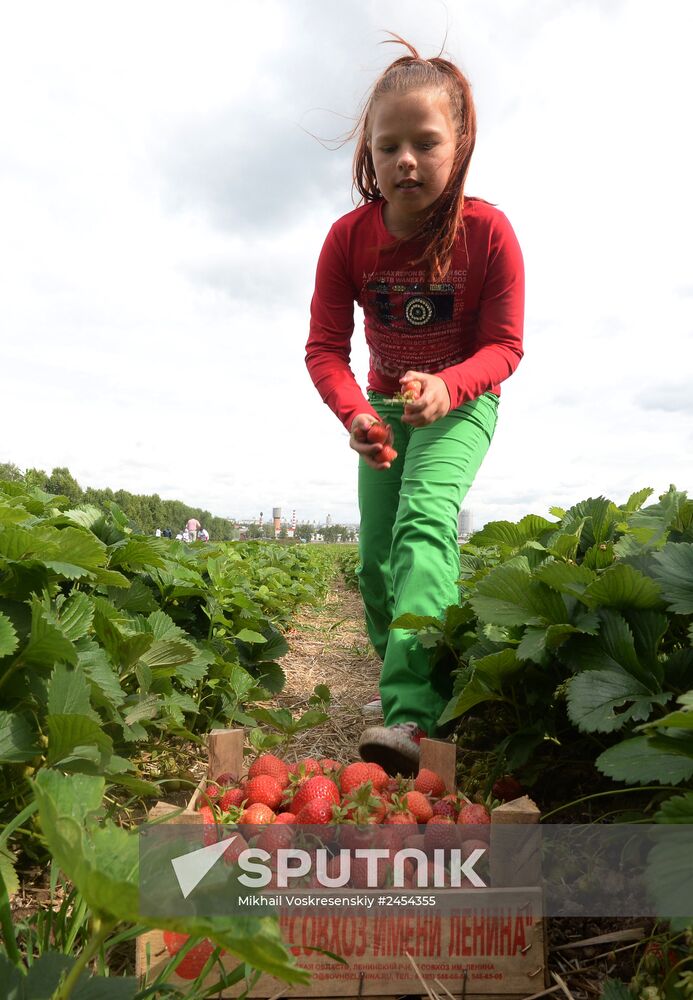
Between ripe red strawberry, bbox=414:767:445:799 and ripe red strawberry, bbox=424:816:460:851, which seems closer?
Result: ripe red strawberry, bbox=424:816:460:851

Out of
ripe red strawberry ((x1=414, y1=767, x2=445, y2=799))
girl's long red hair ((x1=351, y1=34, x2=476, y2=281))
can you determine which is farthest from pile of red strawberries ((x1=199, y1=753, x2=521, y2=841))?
girl's long red hair ((x1=351, y1=34, x2=476, y2=281))

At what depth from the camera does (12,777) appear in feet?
4.96

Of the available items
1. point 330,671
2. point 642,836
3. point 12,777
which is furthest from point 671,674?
point 330,671

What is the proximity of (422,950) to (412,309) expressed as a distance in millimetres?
2004

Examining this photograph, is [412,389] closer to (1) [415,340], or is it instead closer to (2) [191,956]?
(1) [415,340]

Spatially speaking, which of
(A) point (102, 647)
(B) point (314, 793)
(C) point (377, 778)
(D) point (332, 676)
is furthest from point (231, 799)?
(D) point (332, 676)

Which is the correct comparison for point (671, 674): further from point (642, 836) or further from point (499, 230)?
point (499, 230)

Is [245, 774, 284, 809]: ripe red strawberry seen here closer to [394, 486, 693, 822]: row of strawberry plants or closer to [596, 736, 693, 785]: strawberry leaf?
[394, 486, 693, 822]: row of strawberry plants

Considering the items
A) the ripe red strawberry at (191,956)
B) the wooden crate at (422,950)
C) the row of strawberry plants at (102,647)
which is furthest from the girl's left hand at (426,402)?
the ripe red strawberry at (191,956)

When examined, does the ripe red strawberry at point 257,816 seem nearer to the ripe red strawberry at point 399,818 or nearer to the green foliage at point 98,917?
the ripe red strawberry at point 399,818

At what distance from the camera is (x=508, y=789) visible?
1630 mm

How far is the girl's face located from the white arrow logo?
6.44ft

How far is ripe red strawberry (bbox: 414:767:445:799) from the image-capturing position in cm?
153

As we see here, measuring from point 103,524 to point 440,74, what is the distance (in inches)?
73.2
